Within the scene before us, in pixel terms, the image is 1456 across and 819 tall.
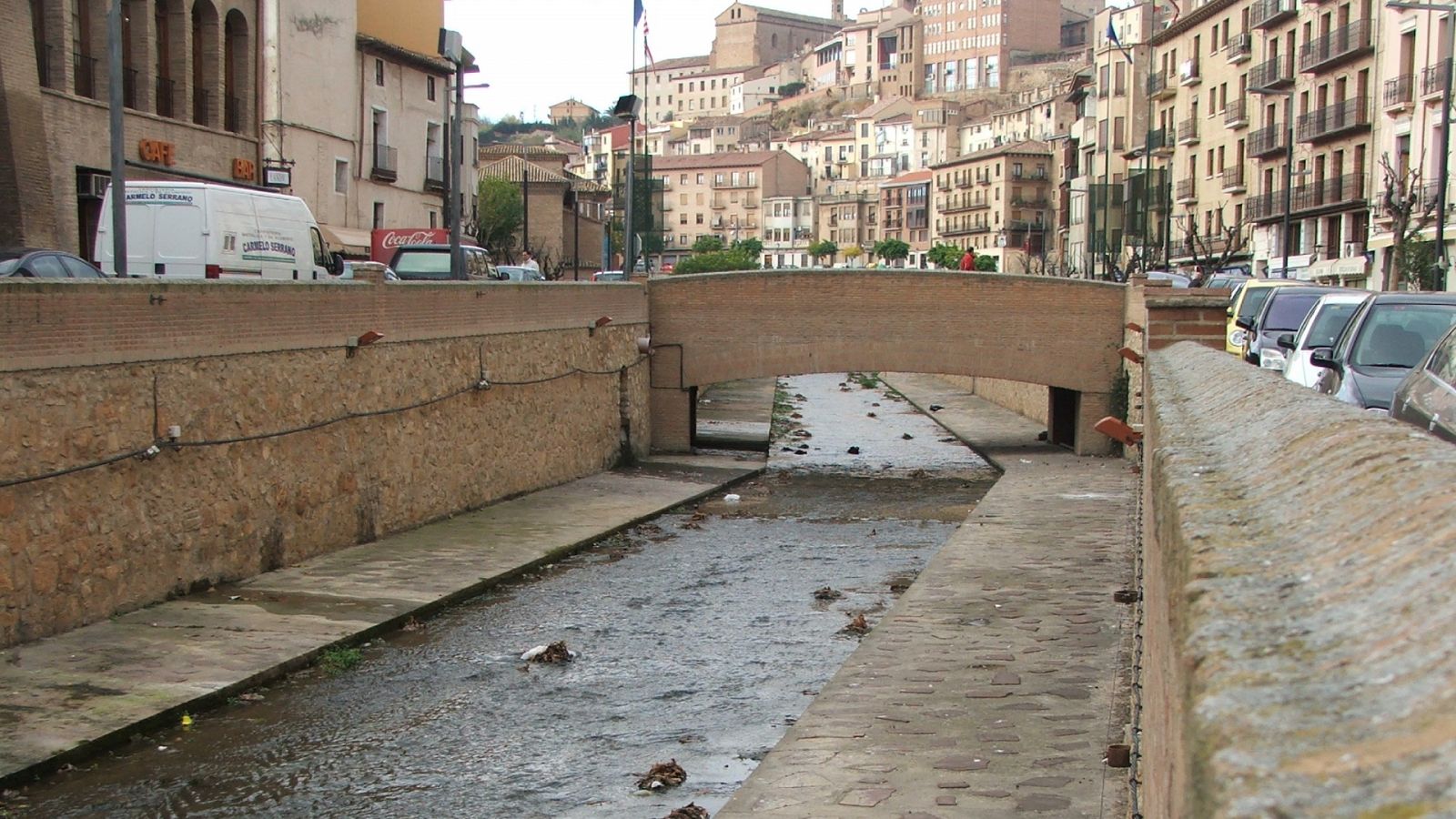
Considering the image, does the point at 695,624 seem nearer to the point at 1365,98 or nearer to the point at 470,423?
the point at 470,423

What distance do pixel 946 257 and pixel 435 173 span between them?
229 feet

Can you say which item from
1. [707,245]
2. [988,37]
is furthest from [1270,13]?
[988,37]

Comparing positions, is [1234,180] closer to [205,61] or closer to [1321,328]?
[205,61]

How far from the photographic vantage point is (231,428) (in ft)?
52.7

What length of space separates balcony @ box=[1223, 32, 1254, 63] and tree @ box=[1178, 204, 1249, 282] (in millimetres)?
6210

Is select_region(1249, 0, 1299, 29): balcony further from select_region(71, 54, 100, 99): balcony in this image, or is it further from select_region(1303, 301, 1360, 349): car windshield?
select_region(71, 54, 100, 99): balcony

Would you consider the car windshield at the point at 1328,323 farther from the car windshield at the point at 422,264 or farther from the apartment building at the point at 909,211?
the apartment building at the point at 909,211

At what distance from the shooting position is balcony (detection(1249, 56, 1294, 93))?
56.3m

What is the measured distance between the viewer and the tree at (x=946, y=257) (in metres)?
115

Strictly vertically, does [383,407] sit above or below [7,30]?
Answer: below

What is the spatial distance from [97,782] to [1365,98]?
159 feet

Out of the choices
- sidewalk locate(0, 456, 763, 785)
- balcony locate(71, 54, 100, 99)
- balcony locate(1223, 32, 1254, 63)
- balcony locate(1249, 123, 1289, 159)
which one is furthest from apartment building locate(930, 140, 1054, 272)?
sidewalk locate(0, 456, 763, 785)

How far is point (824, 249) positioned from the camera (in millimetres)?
151750

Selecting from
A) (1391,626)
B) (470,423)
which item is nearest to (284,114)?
(470,423)
